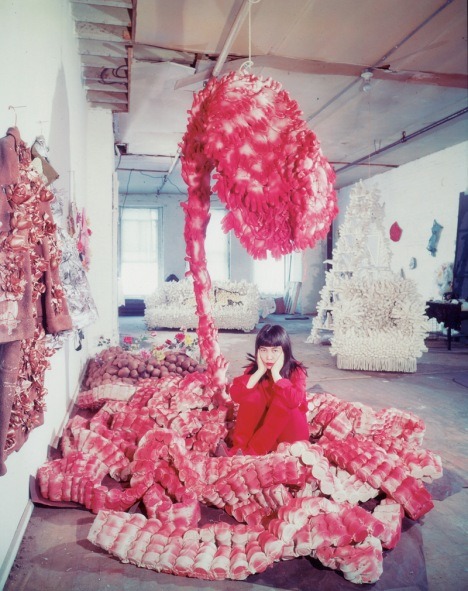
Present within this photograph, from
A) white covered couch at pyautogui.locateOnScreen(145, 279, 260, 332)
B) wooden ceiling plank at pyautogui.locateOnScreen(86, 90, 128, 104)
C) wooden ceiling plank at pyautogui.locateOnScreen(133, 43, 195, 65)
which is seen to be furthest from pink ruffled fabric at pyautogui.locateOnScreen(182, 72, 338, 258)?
white covered couch at pyautogui.locateOnScreen(145, 279, 260, 332)

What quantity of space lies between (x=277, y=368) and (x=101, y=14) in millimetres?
3274

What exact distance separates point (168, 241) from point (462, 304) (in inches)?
342

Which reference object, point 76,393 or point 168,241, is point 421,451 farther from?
point 168,241

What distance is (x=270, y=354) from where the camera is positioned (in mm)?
2588

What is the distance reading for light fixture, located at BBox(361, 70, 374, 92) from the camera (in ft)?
16.8

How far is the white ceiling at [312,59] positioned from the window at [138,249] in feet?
18.6

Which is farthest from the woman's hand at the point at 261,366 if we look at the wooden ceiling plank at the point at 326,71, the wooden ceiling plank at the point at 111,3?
the wooden ceiling plank at the point at 326,71

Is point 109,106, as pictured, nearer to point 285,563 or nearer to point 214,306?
point 214,306

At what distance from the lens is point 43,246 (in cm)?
176

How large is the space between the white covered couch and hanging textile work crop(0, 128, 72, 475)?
7085 mm

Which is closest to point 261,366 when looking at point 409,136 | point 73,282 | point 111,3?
point 73,282

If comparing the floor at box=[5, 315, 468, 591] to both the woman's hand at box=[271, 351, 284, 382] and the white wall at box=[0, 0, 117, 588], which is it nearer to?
the white wall at box=[0, 0, 117, 588]

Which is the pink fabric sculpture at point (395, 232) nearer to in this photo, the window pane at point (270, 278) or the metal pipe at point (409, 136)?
the metal pipe at point (409, 136)

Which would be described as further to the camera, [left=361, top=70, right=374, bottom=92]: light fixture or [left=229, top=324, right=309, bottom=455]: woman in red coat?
[left=361, top=70, right=374, bottom=92]: light fixture
